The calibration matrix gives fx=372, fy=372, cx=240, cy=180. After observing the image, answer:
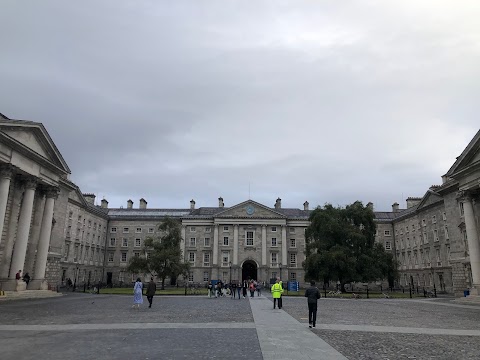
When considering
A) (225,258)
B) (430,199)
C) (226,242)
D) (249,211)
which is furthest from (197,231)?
(430,199)

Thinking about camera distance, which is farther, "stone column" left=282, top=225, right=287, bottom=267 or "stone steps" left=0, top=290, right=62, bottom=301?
"stone column" left=282, top=225, right=287, bottom=267

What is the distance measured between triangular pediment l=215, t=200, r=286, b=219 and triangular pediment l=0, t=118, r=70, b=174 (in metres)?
45.4

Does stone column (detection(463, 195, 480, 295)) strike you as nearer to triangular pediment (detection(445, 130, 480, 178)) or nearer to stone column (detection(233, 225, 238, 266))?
triangular pediment (detection(445, 130, 480, 178))

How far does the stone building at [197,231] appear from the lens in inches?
1251

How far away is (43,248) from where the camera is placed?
34906 mm

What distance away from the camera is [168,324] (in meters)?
14.8

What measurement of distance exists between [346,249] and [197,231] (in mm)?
39736

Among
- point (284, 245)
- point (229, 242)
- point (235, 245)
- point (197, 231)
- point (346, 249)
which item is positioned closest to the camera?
point (346, 249)

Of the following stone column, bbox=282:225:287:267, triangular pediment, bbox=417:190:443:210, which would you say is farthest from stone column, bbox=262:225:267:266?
triangular pediment, bbox=417:190:443:210

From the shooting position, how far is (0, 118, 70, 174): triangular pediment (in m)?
29.3

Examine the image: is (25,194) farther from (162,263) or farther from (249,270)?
(249,270)

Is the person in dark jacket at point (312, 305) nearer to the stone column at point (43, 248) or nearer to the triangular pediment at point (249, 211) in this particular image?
the stone column at point (43, 248)

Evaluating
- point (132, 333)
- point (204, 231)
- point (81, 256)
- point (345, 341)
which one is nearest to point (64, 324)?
point (132, 333)

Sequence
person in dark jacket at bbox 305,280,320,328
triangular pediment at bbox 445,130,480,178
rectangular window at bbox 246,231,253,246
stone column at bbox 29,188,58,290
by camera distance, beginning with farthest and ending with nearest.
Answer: rectangular window at bbox 246,231,253,246, stone column at bbox 29,188,58,290, triangular pediment at bbox 445,130,480,178, person in dark jacket at bbox 305,280,320,328
